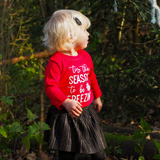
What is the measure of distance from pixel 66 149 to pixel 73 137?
132 mm

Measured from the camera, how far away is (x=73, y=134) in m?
2.00

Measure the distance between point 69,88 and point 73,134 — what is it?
1.52 ft

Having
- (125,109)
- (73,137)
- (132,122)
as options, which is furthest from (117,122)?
(73,137)

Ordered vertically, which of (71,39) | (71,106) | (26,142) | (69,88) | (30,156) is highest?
(71,39)

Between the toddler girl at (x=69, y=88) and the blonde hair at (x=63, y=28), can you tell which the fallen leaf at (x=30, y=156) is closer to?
the toddler girl at (x=69, y=88)

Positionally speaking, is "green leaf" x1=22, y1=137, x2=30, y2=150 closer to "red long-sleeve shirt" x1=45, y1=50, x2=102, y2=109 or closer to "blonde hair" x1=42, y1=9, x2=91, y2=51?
"red long-sleeve shirt" x1=45, y1=50, x2=102, y2=109

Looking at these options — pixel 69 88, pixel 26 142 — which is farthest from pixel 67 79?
pixel 26 142

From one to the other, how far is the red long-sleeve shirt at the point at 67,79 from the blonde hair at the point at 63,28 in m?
0.12

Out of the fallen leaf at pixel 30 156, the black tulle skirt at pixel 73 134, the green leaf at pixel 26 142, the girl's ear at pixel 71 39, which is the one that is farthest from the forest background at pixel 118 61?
the girl's ear at pixel 71 39

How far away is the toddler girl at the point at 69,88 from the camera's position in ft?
6.09

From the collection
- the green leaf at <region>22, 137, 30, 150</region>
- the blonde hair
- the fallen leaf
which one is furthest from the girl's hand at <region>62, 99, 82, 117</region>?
the fallen leaf

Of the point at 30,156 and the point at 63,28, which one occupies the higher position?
the point at 63,28

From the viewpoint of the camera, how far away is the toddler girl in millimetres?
1855

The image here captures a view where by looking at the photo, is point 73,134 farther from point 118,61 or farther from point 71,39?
point 118,61
